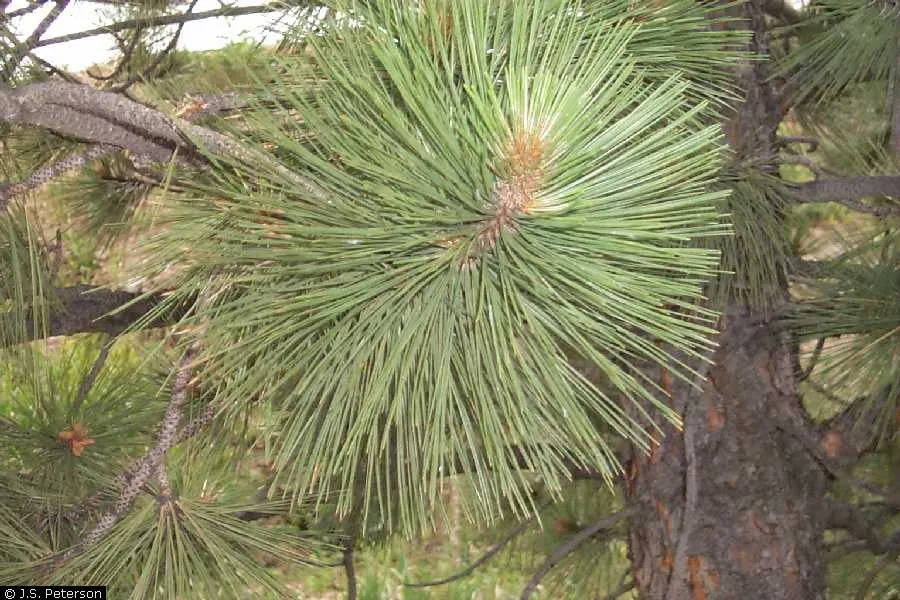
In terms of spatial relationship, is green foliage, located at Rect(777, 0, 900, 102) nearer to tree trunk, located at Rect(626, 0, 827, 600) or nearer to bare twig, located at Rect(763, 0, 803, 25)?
tree trunk, located at Rect(626, 0, 827, 600)

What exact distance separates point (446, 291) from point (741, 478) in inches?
26.9

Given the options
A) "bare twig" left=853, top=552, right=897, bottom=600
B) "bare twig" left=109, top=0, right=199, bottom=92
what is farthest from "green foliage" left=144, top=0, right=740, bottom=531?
"bare twig" left=853, top=552, right=897, bottom=600

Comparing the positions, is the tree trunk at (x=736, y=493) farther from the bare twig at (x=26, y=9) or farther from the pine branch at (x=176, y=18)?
the bare twig at (x=26, y=9)

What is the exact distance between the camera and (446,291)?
18.1 inches

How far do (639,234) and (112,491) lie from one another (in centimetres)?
57

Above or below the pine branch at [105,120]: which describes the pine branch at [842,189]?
above

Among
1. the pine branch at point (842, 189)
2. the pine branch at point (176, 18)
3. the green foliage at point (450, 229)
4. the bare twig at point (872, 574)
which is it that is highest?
the pine branch at point (176, 18)

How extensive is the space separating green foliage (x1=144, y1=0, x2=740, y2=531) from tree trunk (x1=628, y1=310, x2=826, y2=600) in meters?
0.55

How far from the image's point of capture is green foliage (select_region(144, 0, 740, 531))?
408mm

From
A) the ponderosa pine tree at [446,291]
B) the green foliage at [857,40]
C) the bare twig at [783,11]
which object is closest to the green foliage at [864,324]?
the ponderosa pine tree at [446,291]

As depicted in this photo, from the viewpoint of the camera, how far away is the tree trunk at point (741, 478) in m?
1.00

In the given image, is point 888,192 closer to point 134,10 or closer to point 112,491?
point 112,491

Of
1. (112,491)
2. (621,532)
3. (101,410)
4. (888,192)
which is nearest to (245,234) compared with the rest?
(112,491)

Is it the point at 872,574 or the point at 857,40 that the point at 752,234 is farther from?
the point at 872,574
